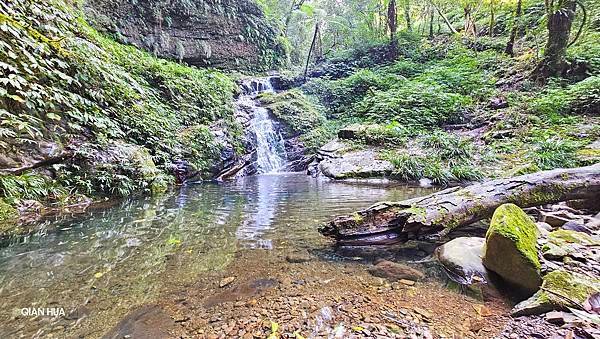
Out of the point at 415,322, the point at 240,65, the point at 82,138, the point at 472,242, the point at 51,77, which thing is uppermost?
the point at 240,65

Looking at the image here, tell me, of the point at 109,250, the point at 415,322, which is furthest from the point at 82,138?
the point at 415,322

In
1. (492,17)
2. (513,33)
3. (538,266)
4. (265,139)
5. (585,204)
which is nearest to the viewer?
(538,266)

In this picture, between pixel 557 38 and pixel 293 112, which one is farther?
pixel 293 112

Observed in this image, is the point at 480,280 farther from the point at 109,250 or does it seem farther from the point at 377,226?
the point at 109,250

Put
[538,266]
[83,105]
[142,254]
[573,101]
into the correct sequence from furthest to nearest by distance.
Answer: [573,101] < [83,105] < [142,254] < [538,266]

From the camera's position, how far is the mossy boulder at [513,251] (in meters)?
2.18

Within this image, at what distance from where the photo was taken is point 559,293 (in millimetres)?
1855

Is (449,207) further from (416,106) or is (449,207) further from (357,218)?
(416,106)

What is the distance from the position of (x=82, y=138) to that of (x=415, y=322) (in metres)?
6.94

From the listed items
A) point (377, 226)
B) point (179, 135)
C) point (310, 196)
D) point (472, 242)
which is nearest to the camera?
point (472, 242)

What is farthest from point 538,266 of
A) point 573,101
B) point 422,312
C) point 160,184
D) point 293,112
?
point 293,112

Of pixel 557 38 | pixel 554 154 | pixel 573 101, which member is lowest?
pixel 554 154

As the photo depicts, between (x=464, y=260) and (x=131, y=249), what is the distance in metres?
3.44

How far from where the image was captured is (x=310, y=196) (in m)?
6.71
